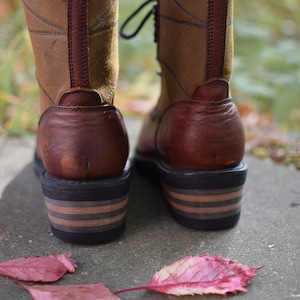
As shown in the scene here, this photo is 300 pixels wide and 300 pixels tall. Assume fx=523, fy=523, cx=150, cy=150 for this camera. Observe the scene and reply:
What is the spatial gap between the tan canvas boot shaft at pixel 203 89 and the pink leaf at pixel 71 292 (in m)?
0.37

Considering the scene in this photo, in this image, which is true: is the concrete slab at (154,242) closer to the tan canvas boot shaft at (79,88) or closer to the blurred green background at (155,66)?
the tan canvas boot shaft at (79,88)

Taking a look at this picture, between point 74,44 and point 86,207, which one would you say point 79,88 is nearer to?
point 74,44

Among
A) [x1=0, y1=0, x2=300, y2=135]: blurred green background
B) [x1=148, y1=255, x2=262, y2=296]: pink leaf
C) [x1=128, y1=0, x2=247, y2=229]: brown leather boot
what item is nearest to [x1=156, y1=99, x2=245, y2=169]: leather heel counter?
[x1=128, y1=0, x2=247, y2=229]: brown leather boot

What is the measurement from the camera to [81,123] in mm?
1054

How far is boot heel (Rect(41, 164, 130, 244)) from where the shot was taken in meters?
1.07

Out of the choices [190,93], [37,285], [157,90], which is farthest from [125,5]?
[37,285]

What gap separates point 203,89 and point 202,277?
41 cm

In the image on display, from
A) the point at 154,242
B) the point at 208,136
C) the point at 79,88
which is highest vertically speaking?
the point at 79,88

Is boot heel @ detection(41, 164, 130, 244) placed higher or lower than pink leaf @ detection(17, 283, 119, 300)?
higher

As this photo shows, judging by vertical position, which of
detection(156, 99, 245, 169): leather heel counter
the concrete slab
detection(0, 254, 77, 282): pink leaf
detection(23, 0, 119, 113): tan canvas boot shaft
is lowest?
the concrete slab

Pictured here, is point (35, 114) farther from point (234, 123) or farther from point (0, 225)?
point (234, 123)

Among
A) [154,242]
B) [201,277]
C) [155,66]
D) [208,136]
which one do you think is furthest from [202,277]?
[155,66]

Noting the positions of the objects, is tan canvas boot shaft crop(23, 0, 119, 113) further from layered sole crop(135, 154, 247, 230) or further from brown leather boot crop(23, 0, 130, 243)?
layered sole crop(135, 154, 247, 230)

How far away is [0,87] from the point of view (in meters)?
2.12
